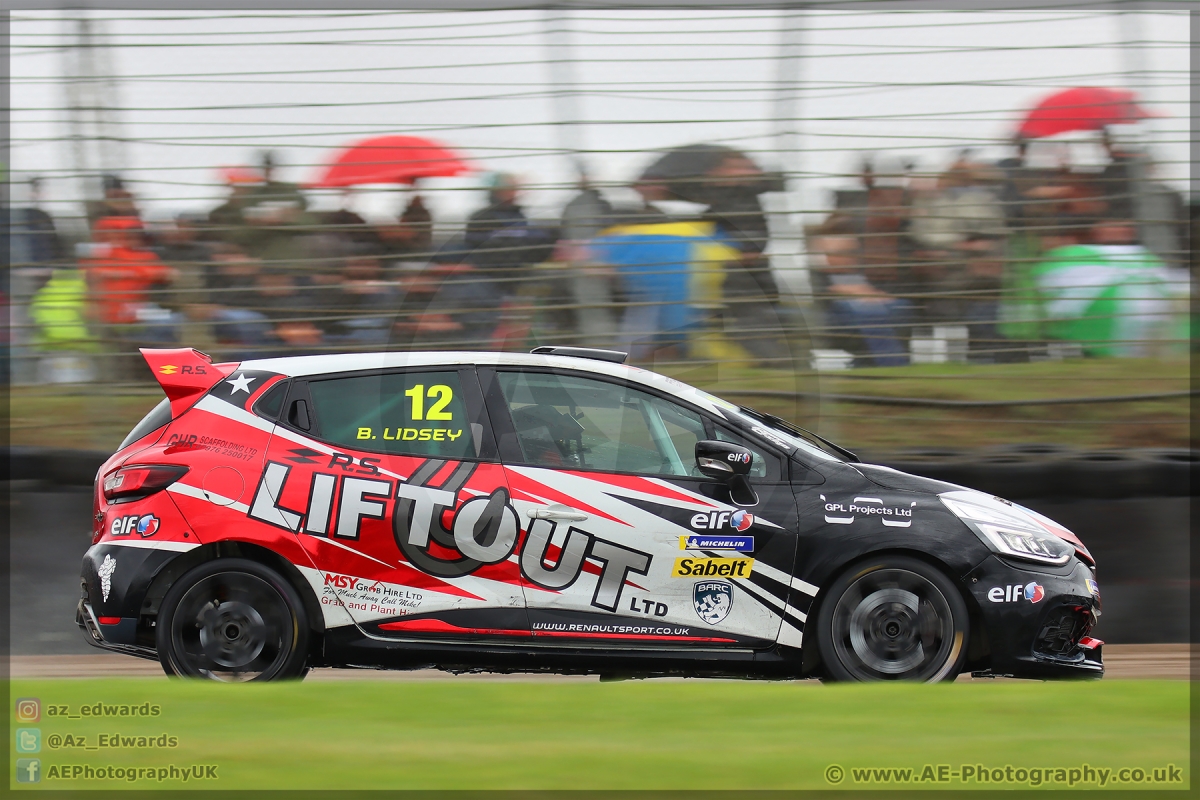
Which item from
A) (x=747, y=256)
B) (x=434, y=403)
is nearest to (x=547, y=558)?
(x=434, y=403)

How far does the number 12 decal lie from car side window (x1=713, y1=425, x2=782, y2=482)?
1170 mm

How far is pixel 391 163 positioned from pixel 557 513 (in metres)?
3.35

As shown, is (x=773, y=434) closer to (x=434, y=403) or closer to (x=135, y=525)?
(x=434, y=403)

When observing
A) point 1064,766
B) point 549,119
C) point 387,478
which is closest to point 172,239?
point 549,119

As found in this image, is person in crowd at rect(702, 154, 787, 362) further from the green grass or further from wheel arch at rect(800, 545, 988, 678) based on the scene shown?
the green grass

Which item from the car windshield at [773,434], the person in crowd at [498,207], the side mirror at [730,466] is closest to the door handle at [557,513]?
the side mirror at [730,466]

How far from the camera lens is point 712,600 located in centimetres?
490

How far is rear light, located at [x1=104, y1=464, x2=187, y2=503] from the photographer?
5059 millimetres

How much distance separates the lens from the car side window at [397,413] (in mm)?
5078

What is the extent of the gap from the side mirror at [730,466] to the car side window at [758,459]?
0.07m

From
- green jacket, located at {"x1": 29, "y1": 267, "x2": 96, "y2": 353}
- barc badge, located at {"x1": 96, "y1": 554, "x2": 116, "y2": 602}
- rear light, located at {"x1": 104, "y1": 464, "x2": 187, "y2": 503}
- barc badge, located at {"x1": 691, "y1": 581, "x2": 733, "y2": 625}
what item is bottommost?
barc badge, located at {"x1": 691, "y1": 581, "x2": 733, "y2": 625}

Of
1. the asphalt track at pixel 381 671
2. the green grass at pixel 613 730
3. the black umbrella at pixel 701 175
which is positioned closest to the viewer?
the green grass at pixel 613 730

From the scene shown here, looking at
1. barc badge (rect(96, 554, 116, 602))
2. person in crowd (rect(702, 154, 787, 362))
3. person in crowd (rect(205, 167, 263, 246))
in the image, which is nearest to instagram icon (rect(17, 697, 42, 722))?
barc badge (rect(96, 554, 116, 602))

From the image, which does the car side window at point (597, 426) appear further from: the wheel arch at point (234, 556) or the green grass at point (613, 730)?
the green grass at point (613, 730)
